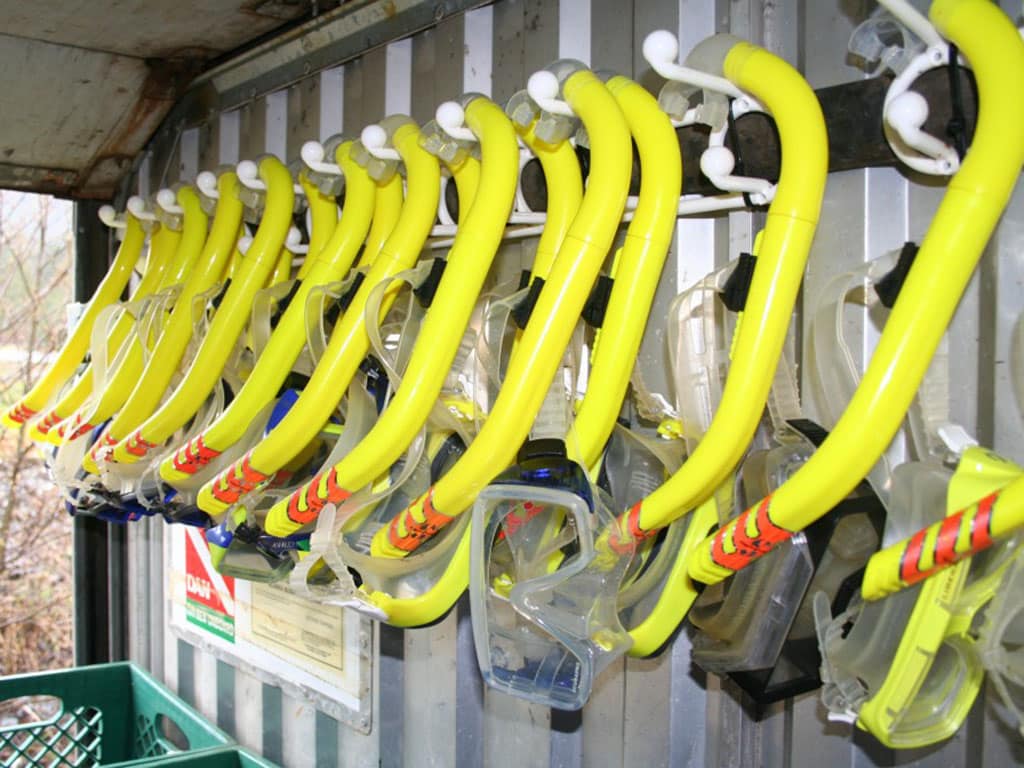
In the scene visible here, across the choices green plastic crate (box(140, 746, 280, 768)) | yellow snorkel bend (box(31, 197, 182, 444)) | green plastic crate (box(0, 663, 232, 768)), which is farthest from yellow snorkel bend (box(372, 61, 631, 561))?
green plastic crate (box(0, 663, 232, 768))

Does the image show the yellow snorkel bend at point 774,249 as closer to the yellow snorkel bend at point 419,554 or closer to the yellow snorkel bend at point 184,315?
the yellow snorkel bend at point 419,554

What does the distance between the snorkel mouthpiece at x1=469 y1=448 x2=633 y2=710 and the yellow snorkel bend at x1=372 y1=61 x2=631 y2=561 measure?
1.7 inches

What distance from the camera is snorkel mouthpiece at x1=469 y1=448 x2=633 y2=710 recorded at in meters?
0.93

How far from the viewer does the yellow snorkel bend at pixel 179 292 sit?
5.19ft

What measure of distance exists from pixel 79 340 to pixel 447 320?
40.6 inches

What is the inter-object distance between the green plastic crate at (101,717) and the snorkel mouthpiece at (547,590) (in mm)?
1494

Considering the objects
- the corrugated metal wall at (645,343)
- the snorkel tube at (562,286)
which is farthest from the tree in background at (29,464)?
the snorkel tube at (562,286)

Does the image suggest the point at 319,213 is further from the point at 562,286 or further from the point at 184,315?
the point at 562,286

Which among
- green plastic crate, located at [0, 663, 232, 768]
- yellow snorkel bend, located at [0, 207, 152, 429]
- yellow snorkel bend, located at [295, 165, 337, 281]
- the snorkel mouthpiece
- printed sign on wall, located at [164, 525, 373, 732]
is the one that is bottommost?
green plastic crate, located at [0, 663, 232, 768]

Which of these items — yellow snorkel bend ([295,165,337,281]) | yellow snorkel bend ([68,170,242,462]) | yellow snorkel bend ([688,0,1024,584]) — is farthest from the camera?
yellow snorkel bend ([68,170,242,462])

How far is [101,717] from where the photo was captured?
2.39 m

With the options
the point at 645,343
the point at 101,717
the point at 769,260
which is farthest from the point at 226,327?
the point at 101,717

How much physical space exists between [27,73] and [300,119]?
51cm

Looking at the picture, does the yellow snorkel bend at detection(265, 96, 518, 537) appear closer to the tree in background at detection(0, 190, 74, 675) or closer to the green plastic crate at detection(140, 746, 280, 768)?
the green plastic crate at detection(140, 746, 280, 768)
